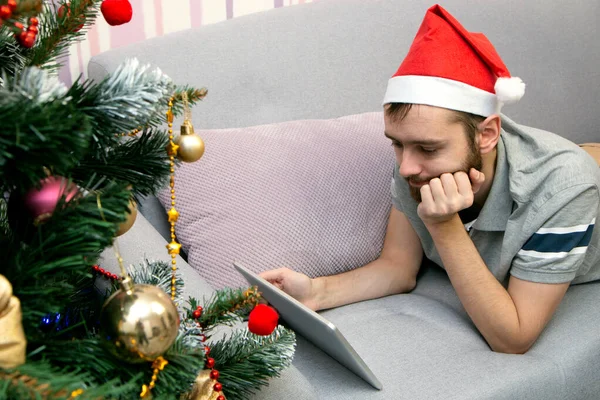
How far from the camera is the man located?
125 centimetres

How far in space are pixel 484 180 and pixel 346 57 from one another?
600 mm

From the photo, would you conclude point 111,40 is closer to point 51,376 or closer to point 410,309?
point 410,309

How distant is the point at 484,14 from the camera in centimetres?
197

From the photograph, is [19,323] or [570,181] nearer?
[19,323]

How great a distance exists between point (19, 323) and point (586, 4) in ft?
6.93

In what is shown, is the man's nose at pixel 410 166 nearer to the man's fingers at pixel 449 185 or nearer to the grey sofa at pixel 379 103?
the man's fingers at pixel 449 185

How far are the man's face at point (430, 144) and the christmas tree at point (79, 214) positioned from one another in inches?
21.8

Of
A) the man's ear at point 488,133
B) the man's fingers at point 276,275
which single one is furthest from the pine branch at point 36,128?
the man's ear at point 488,133

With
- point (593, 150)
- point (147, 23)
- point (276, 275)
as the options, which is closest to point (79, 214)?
point (276, 275)

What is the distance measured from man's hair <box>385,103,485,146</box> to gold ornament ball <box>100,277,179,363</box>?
0.75 m

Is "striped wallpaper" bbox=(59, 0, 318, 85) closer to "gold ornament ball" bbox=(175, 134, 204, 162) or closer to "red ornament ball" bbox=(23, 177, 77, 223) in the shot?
"gold ornament ball" bbox=(175, 134, 204, 162)

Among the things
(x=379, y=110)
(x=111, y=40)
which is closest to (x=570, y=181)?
(x=379, y=110)

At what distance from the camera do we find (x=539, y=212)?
4.15ft

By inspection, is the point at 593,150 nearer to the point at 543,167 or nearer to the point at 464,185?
the point at 543,167
